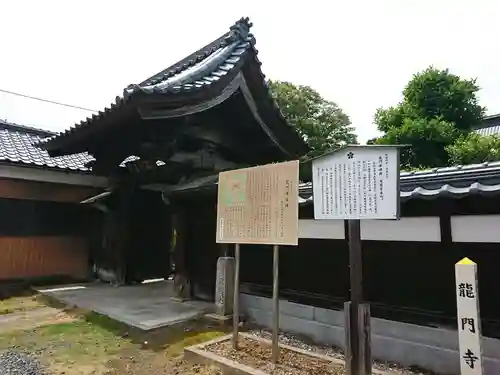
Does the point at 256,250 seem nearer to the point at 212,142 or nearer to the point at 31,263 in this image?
the point at 212,142

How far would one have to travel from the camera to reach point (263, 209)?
4438 mm

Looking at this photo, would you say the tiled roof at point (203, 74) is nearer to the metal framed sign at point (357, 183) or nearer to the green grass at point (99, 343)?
the metal framed sign at point (357, 183)

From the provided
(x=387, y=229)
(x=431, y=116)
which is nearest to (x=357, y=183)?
(x=387, y=229)

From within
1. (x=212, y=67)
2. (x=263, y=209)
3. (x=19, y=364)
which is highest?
(x=212, y=67)

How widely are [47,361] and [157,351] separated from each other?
4.17ft

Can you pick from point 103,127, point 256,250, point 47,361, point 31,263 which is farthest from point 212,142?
point 31,263

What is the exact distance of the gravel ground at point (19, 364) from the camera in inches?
162

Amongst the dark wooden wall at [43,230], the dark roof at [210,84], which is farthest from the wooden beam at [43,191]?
the dark roof at [210,84]

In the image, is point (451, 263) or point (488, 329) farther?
point (451, 263)

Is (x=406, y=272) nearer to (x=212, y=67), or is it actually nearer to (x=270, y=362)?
(x=270, y=362)

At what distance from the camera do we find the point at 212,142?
8.07 m

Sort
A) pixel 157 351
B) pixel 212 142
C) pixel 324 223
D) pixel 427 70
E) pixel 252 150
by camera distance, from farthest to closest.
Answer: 1. pixel 427 70
2. pixel 252 150
3. pixel 212 142
4. pixel 324 223
5. pixel 157 351

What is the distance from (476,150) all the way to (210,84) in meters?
9.76

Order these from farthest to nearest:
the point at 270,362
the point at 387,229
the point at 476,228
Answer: the point at 387,229 → the point at 270,362 → the point at 476,228
